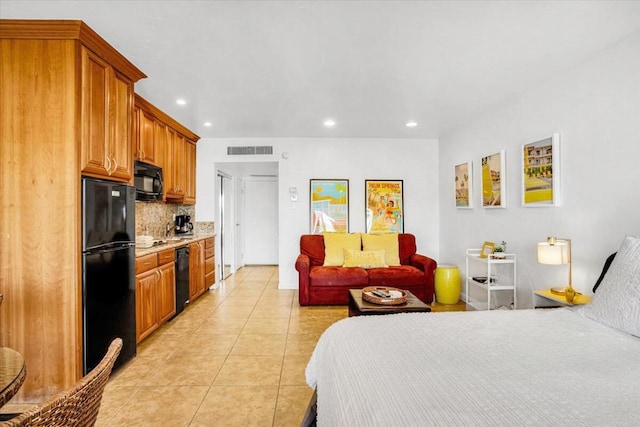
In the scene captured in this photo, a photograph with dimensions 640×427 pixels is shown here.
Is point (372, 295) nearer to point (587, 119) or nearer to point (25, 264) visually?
point (587, 119)

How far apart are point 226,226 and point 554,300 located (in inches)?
204

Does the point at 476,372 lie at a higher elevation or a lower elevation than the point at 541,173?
lower

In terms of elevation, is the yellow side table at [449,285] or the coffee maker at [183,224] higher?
the coffee maker at [183,224]

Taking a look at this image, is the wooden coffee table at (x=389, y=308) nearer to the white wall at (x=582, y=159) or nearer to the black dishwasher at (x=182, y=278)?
the white wall at (x=582, y=159)

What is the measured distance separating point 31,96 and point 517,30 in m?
3.26

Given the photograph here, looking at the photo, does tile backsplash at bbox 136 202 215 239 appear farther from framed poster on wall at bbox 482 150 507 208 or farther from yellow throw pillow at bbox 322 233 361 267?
framed poster on wall at bbox 482 150 507 208

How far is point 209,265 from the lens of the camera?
5078 millimetres

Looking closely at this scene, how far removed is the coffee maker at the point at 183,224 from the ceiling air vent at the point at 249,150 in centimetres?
124

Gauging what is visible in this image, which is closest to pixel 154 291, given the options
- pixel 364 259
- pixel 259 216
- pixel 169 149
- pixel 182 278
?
pixel 182 278

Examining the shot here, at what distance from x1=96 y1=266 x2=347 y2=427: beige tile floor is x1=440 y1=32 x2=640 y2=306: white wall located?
7.13 ft

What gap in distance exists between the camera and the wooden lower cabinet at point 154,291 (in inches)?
121

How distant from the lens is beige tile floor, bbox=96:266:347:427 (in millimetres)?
2084

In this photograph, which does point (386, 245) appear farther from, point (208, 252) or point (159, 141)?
point (159, 141)

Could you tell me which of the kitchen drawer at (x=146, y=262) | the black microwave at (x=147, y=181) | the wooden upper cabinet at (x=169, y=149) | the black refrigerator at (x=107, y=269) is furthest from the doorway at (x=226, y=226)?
the black refrigerator at (x=107, y=269)
